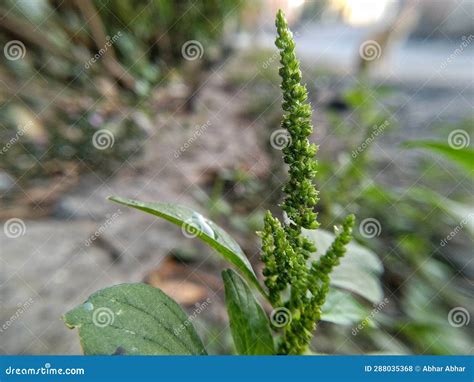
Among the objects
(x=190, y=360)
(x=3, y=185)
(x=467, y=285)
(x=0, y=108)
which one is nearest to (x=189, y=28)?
(x=0, y=108)

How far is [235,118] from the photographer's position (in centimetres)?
229

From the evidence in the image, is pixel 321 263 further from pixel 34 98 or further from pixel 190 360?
pixel 34 98

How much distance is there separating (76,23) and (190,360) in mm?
1476
